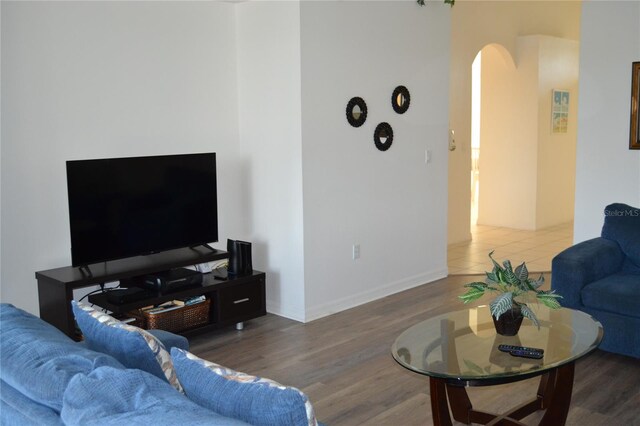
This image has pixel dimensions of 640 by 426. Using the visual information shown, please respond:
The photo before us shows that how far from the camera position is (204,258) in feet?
15.5

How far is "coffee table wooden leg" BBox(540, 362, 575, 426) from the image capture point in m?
3.02

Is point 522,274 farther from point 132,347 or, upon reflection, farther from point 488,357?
point 132,347

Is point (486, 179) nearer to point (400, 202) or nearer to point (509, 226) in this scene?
point (509, 226)

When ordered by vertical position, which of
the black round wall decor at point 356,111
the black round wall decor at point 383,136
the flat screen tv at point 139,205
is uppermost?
the black round wall decor at point 356,111

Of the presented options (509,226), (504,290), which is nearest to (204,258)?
(504,290)

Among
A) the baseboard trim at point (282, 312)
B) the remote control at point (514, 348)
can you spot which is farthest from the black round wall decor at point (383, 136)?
the remote control at point (514, 348)

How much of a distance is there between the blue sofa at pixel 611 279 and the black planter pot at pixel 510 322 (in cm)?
122

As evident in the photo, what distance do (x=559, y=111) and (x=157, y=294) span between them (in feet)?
21.5

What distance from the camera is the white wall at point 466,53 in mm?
7676

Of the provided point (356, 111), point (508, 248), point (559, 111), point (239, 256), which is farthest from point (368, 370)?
point (559, 111)

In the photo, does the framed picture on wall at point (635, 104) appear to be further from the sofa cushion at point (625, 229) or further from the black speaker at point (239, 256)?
the black speaker at point (239, 256)

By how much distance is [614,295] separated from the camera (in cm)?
400

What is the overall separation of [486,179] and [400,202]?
382 cm

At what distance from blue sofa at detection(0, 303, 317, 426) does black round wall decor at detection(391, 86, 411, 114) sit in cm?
388
